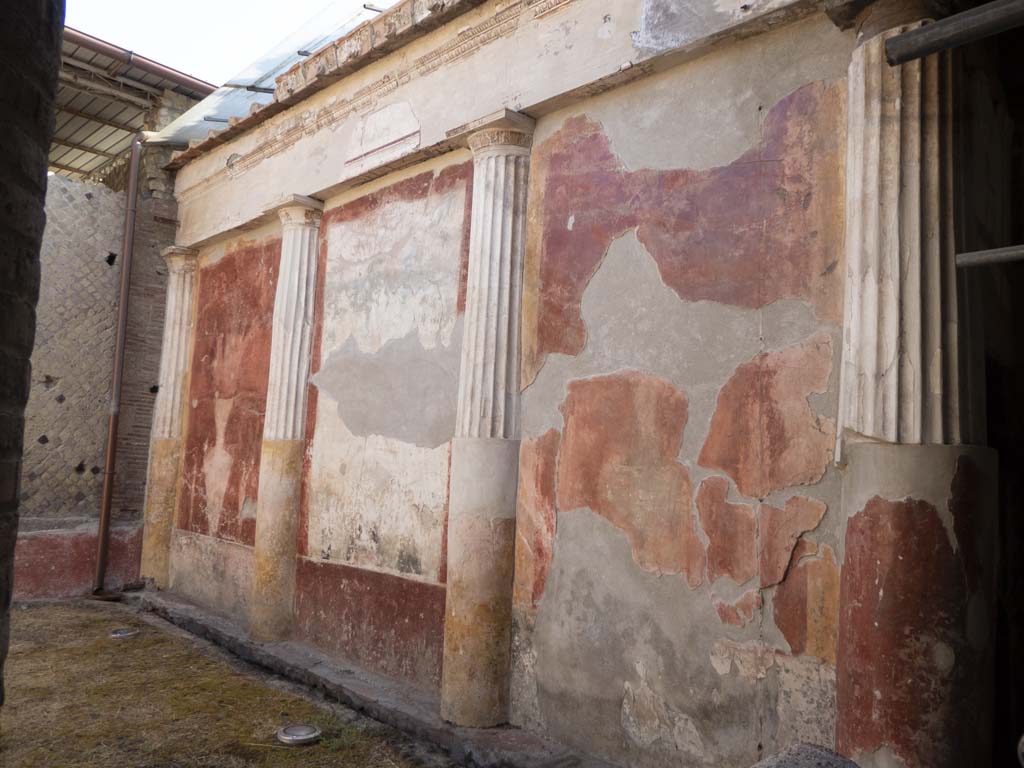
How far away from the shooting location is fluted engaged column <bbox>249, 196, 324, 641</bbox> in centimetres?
516

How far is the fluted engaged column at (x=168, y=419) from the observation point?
6.73m

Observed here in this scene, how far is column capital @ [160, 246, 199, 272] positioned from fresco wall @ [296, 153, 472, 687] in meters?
2.20

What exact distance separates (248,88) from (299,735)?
18.4ft

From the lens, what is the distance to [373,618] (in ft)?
14.9

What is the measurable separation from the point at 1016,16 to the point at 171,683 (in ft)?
15.6

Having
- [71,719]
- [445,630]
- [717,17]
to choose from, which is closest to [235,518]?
[71,719]

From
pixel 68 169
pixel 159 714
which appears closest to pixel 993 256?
pixel 159 714

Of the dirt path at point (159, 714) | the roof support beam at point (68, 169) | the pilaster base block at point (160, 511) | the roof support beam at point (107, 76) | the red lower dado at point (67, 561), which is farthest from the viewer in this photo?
the roof support beam at point (68, 169)

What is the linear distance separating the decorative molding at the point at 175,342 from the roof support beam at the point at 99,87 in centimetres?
196

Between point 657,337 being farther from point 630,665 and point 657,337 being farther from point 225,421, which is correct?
point 225,421

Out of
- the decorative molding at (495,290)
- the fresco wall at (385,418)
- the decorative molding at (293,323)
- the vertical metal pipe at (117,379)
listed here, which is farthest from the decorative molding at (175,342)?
the decorative molding at (495,290)

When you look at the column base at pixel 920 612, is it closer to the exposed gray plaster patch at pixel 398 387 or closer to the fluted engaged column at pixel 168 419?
the exposed gray plaster patch at pixel 398 387

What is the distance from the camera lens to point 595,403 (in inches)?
138

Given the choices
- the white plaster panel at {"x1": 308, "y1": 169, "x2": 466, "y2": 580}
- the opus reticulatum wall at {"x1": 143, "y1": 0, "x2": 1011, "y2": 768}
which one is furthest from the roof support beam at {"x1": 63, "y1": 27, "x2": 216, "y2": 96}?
the white plaster panel at {"x1": 308, "y1": 169, "x2": 466, "y2": 580}
